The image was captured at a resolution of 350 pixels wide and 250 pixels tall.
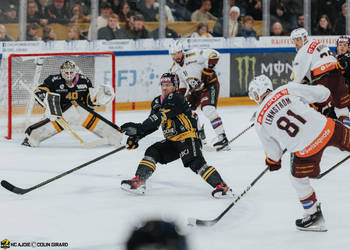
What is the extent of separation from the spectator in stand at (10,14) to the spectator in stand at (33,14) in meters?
0.17

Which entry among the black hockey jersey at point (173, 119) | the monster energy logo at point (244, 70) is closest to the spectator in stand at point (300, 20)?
the monster energy logo at point (244, 70)

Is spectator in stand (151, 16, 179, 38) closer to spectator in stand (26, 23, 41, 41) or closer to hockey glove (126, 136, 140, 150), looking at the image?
spectator in stand (26, 23, 41, 41)

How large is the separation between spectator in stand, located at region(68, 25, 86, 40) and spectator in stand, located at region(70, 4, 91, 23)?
9 cm

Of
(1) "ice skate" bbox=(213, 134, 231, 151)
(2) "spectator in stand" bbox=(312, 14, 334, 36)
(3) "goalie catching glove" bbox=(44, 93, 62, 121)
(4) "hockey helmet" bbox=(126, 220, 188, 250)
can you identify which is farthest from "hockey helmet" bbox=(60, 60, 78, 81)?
(4) "hockey helmet" bbox=(126, 220, 188, 250)

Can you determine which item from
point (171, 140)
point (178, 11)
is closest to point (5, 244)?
point (171, 140)

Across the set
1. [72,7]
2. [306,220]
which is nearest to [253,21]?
[72,7]

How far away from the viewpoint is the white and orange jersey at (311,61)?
564 cm

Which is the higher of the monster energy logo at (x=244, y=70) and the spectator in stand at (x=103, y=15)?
the spectator in stand at (x=103, y=15)

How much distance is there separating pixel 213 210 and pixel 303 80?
2264 millimetres

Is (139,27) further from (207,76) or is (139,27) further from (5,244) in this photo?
(5,244)

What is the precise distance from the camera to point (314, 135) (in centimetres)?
326

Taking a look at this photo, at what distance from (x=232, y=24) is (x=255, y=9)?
482 millimetres

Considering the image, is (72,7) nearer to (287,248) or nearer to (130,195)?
(130,195)

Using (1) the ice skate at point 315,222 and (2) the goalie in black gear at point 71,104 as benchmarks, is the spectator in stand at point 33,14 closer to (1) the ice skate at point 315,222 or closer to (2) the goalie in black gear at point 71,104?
(2) the goalie in black gear at point 71,104
